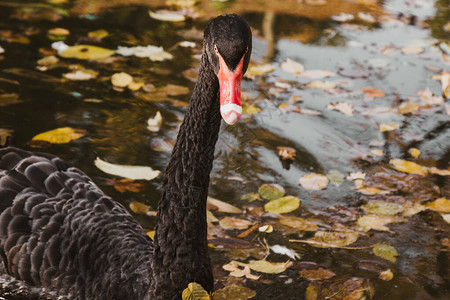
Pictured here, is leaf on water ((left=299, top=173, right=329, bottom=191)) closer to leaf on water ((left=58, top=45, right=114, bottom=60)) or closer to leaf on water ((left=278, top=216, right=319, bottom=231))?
leaf on water ((left=278, top=216, right=319, bottom=231))

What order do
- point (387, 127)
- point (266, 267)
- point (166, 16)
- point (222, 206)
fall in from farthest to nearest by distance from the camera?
point (166, 16) < point (387, 127) < point (222, 206) < point (266, 267)

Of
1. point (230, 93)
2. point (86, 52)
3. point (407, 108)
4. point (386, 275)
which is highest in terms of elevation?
point (230, 93)

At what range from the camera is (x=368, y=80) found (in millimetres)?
4961

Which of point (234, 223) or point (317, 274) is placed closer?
point (317, 274)

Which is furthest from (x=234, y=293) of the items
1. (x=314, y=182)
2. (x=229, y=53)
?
(x=229, y=53)

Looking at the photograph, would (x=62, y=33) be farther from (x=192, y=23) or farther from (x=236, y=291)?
(x=236, y=291)

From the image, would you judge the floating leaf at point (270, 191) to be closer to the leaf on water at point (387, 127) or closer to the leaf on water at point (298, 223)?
the leaf on water at point (298, 223)

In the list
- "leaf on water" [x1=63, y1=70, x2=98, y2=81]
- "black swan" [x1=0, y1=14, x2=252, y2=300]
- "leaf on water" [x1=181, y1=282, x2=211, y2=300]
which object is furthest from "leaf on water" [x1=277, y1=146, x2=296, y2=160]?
"leaf on water" [x1=181, y1=282, x2=211, y2=300]

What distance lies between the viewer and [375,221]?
3.38 metres

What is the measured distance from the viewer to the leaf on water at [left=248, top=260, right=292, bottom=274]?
2928mm

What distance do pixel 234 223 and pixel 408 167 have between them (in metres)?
1.23

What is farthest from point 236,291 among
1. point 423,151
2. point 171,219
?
point 423,151

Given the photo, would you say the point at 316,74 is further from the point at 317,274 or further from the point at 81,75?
the point at 317,274

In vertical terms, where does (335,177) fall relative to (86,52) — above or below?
below
